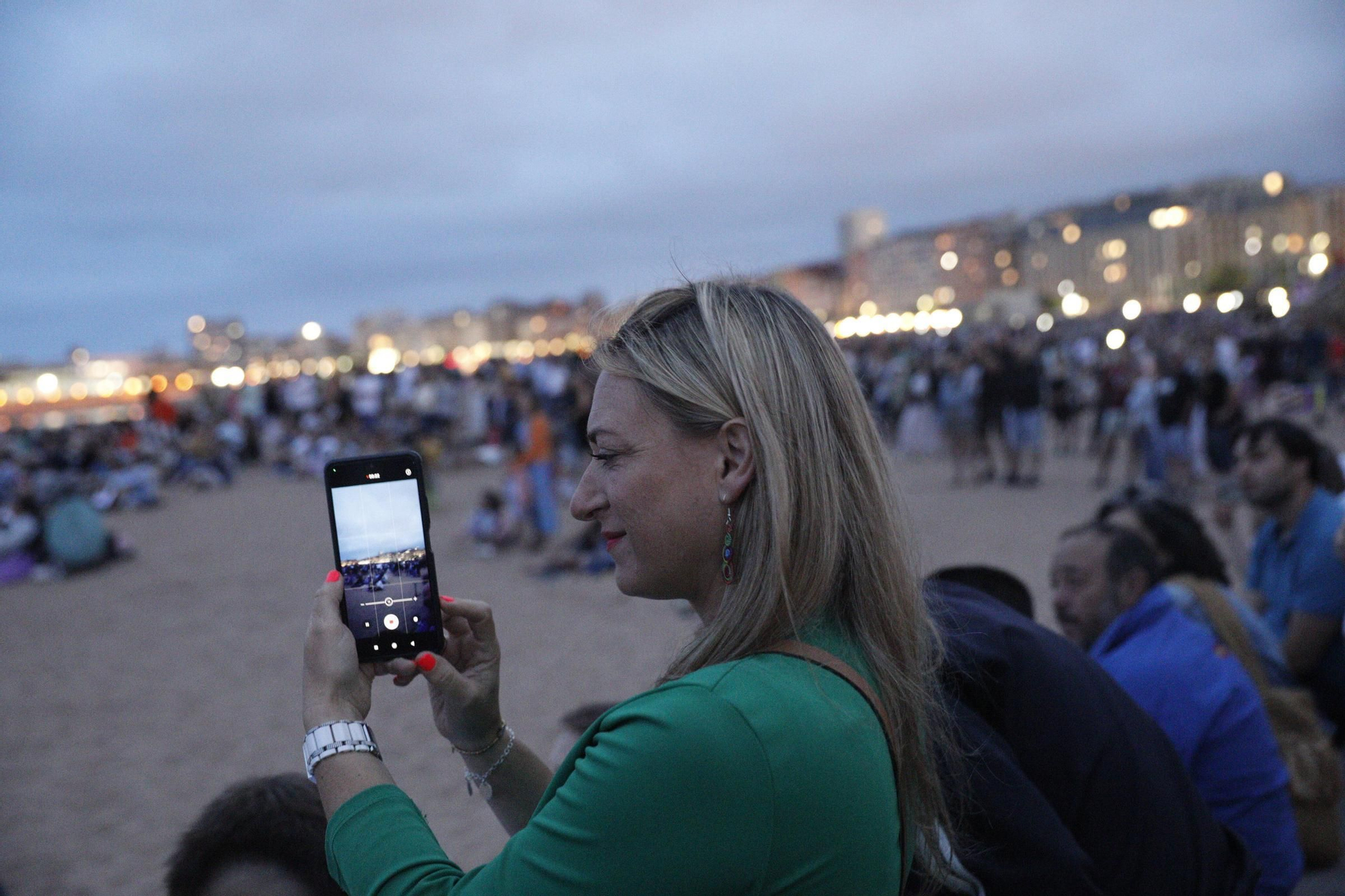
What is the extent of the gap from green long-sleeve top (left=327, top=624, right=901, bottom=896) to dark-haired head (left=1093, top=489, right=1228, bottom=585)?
3.14m

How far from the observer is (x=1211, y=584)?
3635 millimetres

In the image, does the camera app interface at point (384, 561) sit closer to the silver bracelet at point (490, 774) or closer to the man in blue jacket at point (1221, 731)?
the silver bracelet at point (490, 774)

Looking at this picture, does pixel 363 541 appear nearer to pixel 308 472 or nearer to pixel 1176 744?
pixel 1176 744

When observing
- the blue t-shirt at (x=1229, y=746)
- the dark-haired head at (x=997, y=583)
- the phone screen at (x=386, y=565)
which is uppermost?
the phone screen at (x=386, y=565)

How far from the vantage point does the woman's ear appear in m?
1.37

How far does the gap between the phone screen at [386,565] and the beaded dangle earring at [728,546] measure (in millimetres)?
552

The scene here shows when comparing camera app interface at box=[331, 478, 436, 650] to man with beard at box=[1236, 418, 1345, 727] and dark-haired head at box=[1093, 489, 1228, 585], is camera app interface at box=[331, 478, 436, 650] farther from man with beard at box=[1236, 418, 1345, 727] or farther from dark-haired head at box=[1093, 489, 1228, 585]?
man with beard at box=[1236, 418, 1345, 727]

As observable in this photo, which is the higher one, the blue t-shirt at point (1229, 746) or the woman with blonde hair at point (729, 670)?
the woman with blonde hair at point (729, 670)

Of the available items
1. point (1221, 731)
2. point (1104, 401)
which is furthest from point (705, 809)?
point (1104, 401)

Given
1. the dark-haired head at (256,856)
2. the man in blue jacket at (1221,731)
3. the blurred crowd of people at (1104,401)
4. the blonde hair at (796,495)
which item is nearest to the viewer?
the blonde hair at (796,495)

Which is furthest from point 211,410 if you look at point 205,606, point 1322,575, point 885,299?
point 885,299

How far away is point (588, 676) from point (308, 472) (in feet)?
49.8

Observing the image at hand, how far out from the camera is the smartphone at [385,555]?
1.61 meters

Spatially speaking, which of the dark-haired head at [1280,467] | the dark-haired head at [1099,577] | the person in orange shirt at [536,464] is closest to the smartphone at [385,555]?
the dark-haired head at [1099,577]
